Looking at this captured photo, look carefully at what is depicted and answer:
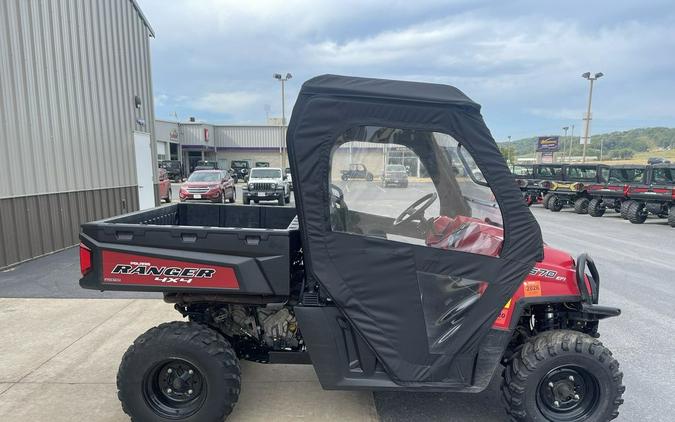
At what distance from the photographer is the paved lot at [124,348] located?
10.2ft

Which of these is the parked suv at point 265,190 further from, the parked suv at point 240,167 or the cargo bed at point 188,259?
the parked suv at point 240,167

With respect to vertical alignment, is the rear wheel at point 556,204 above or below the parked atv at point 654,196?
below

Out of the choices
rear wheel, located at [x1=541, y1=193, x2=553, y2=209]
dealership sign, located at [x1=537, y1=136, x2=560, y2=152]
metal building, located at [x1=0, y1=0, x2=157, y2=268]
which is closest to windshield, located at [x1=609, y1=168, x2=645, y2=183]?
rear wheel, located at [x1=541, y1=193, x2=553, y2=209]

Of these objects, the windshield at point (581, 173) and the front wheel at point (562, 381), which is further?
the windshield at point (581, 173)

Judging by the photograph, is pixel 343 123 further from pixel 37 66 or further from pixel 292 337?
pixel 37 66

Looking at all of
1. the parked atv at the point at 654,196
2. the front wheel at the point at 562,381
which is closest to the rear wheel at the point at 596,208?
the parked atv at the point at 654,196

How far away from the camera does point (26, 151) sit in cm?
734

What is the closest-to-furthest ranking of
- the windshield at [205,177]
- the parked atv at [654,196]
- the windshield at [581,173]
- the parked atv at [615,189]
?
the parked atv at [654,196] → the parked atv at [615,189] → the windshield at [581,173] → the windshield at [205,177]

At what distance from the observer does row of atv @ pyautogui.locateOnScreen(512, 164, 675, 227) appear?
13594 mm

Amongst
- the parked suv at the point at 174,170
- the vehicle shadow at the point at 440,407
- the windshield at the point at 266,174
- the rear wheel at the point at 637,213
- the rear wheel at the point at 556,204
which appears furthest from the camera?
the parked suv at the point at 174,170

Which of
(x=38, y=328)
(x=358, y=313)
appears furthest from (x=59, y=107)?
(x=358, y=313)

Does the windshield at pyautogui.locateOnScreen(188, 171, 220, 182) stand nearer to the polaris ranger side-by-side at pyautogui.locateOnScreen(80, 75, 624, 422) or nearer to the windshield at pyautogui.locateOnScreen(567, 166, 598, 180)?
the windshield at pyautogui.locateOnScreen(567, 166, 598, 180)

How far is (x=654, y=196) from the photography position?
44.3 feet

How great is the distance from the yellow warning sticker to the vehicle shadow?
1049mm
